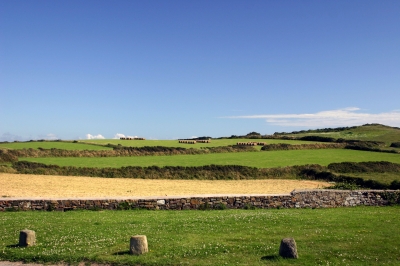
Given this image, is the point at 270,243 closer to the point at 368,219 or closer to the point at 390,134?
the point at 368,219

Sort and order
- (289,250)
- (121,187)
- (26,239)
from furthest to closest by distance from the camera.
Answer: (121,187) → (26,239) → (289,250)

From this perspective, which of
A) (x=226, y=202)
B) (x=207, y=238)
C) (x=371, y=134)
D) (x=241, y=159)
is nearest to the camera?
(x=207, y=238)

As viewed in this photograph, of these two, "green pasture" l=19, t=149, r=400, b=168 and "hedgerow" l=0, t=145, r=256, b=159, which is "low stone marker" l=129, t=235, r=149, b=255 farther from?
"hedgerow" l=0, t=145, r=256, b=159

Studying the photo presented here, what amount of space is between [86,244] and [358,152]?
48.3 meters

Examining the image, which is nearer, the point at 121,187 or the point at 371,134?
the point at 121,187

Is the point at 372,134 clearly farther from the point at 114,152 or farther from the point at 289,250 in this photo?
the point at 289,250

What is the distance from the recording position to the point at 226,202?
19.5 metres

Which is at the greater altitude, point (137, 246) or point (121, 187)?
point (137, 246)

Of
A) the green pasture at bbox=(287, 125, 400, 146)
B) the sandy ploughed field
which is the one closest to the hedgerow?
the sandy ploughed field

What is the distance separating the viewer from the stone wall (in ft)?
60.2

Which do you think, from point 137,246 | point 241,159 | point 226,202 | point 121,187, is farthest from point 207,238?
point 241,159

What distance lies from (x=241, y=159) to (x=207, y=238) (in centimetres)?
3504

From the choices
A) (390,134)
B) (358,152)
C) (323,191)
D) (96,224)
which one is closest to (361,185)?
(323,191)

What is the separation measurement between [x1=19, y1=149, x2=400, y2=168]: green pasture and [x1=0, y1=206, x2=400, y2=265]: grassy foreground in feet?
87.0
